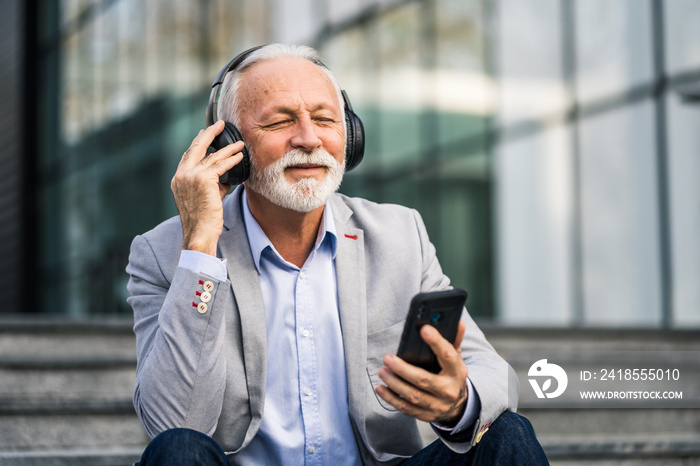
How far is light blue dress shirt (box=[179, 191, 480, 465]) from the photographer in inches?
91.3

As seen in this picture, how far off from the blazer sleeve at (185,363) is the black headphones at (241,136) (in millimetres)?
385

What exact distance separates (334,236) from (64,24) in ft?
49.2

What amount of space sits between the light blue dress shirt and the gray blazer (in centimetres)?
5

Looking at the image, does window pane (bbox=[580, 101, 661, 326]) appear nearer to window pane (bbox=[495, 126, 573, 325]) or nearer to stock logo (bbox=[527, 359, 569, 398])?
window pane (bbox=[495, 126, 573, 325])

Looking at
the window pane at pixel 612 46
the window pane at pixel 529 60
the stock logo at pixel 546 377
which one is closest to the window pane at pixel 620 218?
the window pane at pixel 612 46

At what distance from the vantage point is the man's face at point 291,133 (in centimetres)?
246

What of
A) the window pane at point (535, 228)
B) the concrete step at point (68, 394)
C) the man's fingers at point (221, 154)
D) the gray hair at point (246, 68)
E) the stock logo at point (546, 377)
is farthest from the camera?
the window pane at point (535, 228)

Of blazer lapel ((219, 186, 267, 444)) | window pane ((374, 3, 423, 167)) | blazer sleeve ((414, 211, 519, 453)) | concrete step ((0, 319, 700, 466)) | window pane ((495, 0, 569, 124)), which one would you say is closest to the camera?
blazer sleeve ((414, 211, 519, 453))

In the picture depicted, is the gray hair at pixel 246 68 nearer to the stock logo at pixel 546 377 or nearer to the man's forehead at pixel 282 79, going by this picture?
the man's forehead at pixel 282 79

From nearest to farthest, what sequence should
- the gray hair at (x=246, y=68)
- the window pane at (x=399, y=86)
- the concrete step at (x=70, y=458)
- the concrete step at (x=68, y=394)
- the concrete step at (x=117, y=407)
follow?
the gray hair at (x=246, y=68) < the concrete step at (x=70, y=458) < the concrete step at (x=117, y=407) < the concrete step at (x=68, y=394) < the window pane at (x=399, y=86)

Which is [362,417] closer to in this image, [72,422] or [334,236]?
[334,236]

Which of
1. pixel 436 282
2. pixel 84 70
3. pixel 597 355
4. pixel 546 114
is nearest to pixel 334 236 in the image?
pixel 436 282

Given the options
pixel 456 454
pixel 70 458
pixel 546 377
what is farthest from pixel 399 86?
pixel 456 454

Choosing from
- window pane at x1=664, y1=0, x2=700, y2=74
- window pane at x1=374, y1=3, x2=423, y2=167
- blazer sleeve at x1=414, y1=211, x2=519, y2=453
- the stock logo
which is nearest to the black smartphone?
blazer sleeve at x1=414, y1=211, x2=519, y2=453
